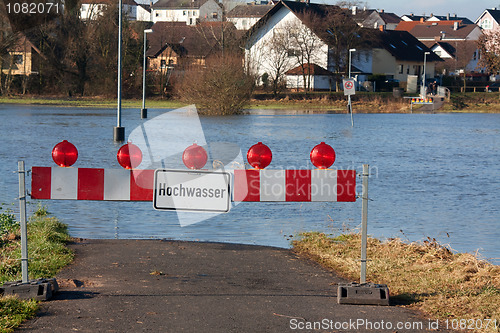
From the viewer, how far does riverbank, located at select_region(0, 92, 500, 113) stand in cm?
6831

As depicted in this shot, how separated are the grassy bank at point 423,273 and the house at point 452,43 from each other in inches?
4021

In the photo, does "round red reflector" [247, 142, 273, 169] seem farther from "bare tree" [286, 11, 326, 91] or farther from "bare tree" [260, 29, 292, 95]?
"bare tree" [286, 11, 326, 91]

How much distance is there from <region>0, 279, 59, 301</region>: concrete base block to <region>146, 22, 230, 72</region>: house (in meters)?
77.1

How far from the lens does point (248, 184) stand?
7.72 m

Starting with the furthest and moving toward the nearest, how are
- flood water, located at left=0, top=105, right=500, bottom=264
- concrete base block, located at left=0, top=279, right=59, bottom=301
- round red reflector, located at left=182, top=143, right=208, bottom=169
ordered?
flood water, located at left=0, top=105, right=500, bottom=264, round red reflector, located at left=182, top=143, right=208, bottom=169, concrete base block, located at left=0, top=279, right=59, bottom=301

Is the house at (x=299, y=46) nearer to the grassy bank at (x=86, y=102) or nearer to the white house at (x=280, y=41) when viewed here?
the white house at (x=280, y=41)

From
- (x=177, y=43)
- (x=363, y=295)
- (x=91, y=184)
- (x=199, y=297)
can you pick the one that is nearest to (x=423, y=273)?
(x=363, y=295)

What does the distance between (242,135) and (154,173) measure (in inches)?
1080

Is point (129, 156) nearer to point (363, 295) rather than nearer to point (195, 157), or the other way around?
point (195, 157)

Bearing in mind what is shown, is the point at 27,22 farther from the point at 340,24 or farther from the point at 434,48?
the point at 434,48

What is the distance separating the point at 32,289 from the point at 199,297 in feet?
4.90

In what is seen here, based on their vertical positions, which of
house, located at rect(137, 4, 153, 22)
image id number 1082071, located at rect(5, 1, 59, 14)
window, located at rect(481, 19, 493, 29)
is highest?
house, located at rect(137, 4, 153, 22)

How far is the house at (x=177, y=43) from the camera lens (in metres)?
90.2

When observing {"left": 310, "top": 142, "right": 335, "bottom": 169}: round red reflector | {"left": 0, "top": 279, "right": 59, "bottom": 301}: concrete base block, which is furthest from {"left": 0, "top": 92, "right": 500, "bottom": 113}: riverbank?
{"left": 0, "top": 279, "right": 59, "bottom": 301}: concrete base block
